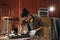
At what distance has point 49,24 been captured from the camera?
455 cm

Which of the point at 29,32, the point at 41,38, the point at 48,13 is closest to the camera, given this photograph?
the point at 41,38

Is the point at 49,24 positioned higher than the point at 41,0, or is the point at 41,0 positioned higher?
the point at 41,0

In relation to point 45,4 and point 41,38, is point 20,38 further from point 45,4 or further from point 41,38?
point 45,4

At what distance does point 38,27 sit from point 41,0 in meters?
2.14

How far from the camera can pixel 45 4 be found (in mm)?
5879

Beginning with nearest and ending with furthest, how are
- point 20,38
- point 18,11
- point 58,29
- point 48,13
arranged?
point 20,38, point 58,29, point 48,13, point 18,11

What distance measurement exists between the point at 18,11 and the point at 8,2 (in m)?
0.62

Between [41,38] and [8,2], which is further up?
[8,2]

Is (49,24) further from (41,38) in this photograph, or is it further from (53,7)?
(53,7)

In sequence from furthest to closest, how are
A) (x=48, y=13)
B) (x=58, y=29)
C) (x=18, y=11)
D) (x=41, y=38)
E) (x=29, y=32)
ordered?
(x=18, y=11), (x=48, y=13), (x=58, y=29), (x=29, y=32), (x=41, y=38)

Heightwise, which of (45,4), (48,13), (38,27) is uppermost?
(45,4)

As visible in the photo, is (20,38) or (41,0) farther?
(41,0)

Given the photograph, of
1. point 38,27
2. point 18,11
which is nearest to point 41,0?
point 18,11

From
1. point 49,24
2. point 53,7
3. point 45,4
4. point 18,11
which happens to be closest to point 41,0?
point 45,4
